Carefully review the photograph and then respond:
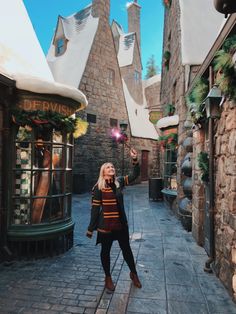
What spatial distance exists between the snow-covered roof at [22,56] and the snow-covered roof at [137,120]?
12.4 m

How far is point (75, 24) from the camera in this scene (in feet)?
59.5

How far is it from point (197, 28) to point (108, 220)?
7334mm

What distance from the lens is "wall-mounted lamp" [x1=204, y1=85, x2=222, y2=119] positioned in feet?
12.8

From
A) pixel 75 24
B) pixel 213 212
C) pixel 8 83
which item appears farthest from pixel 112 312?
pixel 75 24

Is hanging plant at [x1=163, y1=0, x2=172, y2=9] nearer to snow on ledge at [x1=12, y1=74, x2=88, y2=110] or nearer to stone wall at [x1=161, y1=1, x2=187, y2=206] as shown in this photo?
stone wall at [x1=161, y1=1, x2=187, y2=206]

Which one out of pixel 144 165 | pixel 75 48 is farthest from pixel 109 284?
pixel 144 165

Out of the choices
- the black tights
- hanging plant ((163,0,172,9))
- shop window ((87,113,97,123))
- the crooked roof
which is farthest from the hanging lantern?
the crooked roof

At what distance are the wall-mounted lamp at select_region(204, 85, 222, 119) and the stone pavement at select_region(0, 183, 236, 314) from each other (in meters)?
2.41

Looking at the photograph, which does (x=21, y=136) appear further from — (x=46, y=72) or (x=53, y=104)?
(x=46, y=72)

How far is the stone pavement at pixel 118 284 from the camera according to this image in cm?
313

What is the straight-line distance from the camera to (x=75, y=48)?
53.2 feet

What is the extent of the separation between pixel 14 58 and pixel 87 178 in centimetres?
1005

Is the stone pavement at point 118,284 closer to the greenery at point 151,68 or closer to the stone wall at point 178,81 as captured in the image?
the stone wall at point 178,81

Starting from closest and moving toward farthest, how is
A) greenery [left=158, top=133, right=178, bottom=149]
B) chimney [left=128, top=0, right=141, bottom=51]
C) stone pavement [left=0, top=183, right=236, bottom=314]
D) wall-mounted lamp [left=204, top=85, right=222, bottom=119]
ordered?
stone pavement [left=0, top=183, right=236, bottom=314], wall-mounted lamp [left=204, top=85, right=222, bottom=119], greenery [left=158, top=133, right=178, bottom=149], chimney [left=128, top=0, right=141, bottom=51]
